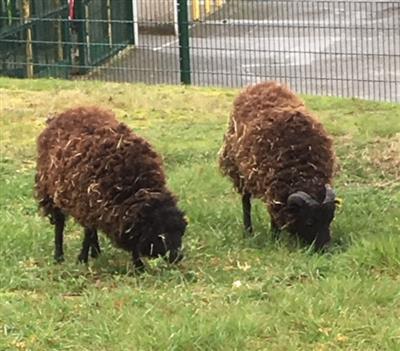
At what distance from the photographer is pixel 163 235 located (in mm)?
6969

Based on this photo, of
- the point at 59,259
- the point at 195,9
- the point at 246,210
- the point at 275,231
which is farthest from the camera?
the point at 195,9

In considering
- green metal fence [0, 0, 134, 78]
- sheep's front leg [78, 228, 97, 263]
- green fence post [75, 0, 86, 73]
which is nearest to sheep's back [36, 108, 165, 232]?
sheep's front leg [78, 228, 97, 263]

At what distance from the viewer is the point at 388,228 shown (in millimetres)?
7777

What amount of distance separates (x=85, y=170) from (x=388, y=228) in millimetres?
2319

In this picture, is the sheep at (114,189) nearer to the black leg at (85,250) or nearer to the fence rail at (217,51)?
the black leg at (85,250)

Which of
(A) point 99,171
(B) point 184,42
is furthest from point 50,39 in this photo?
(A) point 99,171

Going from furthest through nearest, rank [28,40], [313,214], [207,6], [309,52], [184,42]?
1. [207,6]
2. [28,40]
3. [184,42]
4. [309,52]
5. [313,214]

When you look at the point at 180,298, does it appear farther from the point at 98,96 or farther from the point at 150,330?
the point at 98,96

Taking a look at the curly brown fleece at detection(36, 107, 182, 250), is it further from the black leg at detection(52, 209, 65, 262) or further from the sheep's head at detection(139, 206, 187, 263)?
the black leg at detection(52, 209, 65, 262)

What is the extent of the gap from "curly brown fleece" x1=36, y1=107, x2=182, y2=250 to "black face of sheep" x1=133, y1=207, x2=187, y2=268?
0.08 meters

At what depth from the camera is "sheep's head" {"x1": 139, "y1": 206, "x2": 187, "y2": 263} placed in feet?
22.9

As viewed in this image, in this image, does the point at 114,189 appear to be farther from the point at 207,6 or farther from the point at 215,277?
the point at 207,6

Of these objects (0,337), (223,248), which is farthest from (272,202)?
(0,337)

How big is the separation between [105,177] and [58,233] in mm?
852
